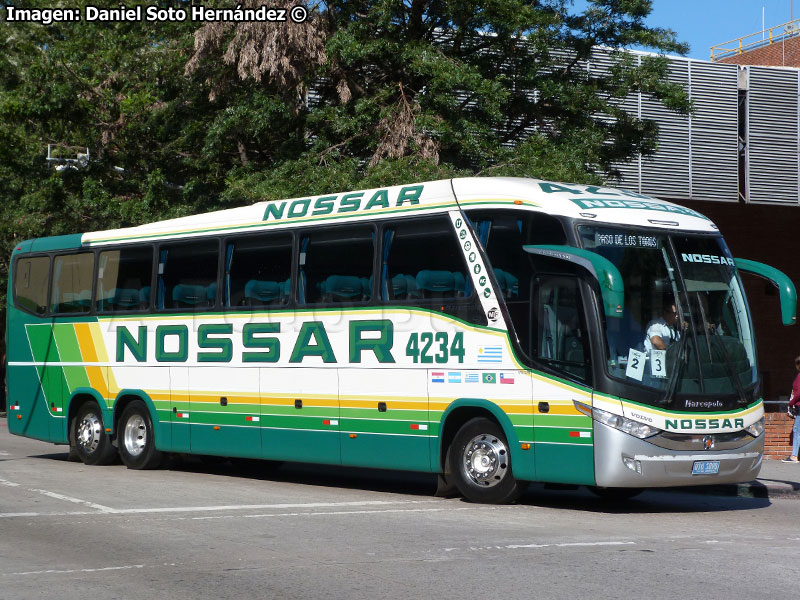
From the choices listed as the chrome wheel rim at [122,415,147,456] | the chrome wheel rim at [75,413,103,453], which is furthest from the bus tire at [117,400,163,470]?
the chrome wheel rim at [75,413,103,453]

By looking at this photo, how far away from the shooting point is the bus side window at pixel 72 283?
62.4 feet

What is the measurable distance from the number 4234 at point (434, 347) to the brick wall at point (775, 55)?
2991 cm

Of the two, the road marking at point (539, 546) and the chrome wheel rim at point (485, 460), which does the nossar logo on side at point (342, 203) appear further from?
the road marking at point (539, 546)

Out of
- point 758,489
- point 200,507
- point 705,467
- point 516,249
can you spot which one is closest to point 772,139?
point 758,489

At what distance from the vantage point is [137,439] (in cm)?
1820

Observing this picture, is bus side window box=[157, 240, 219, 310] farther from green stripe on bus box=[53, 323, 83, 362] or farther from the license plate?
→ the license plate

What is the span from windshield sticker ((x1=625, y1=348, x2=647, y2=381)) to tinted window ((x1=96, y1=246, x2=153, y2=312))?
328 inches

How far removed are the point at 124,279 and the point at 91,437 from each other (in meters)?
2.63

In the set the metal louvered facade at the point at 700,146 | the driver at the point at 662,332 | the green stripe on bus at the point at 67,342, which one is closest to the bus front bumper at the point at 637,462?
the driver at the point at 662,332

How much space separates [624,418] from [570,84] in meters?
13.5

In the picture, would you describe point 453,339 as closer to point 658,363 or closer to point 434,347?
point 434,347

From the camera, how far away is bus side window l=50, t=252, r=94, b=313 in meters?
19.0

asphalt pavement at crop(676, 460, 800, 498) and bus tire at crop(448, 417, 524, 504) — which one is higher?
bus tire at crop(448, 417, 524, 504)

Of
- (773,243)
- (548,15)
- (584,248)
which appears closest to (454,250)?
(584,248)
